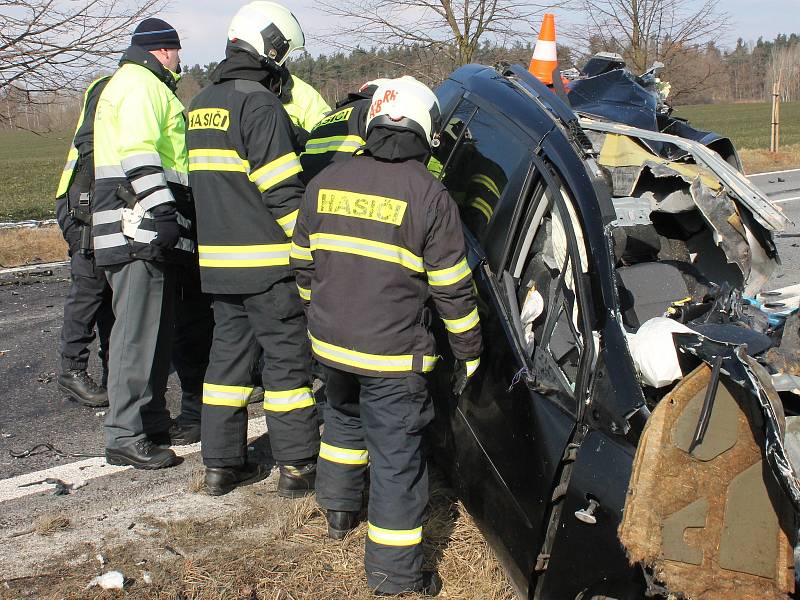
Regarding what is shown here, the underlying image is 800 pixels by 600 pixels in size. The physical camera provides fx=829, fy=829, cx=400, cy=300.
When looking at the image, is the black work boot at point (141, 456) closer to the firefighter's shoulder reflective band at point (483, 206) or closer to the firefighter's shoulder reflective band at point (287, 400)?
the firefighter's shoulder reflective band at point (287, 400)

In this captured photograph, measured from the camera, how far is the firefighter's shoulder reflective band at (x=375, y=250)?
2994 mm

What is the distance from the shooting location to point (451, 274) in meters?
2.96

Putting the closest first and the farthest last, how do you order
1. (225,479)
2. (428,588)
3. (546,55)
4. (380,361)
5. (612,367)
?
1. (612,367)
2. (380,361)
3. (428,588)
4. (225,479)
5. (546,55)

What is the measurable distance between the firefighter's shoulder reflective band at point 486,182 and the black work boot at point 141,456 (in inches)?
85.3

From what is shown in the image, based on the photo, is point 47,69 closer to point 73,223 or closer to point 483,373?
point 73,223

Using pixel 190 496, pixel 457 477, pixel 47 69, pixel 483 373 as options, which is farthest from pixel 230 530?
pixel 47 69

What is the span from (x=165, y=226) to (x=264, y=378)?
93 cm

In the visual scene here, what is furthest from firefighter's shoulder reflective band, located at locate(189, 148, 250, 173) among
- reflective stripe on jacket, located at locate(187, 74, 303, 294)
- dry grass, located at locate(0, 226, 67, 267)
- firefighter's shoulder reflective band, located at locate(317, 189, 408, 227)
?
dry grass, located at locate(0, 226, 67, 267)

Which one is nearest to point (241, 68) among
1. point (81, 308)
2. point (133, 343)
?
point (133, 343)

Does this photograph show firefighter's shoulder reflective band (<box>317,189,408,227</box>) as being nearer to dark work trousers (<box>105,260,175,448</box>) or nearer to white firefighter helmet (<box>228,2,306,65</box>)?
white firefighter helmet (<box>228,2,306,65</box>)

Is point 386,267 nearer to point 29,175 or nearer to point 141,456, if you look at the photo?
point 141,456

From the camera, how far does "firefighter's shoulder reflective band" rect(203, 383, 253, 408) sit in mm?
3959

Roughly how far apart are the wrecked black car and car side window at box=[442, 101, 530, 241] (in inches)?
0.4

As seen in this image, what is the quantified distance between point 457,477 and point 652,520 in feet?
4.38
